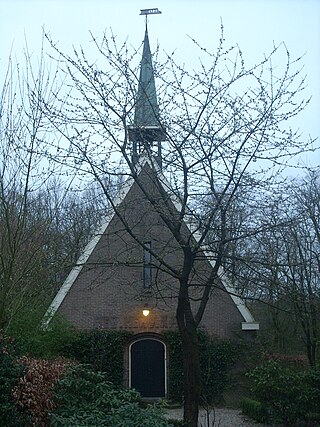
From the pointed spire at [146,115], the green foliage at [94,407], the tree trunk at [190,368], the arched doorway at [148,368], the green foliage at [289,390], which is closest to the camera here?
the green foliage at [94,407]

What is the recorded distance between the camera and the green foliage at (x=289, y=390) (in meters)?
11.7

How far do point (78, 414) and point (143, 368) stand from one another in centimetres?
1093

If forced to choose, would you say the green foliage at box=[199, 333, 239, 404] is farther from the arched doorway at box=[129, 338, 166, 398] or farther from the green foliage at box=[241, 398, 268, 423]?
the green foliage at box=[241, 398, 268, 423]

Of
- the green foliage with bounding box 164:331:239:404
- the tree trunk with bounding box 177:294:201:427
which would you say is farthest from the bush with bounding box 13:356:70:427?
the green foliage with bounding box 164:331:239:404

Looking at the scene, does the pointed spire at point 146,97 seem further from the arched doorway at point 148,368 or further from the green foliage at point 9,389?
the arched doorway at point 148,368

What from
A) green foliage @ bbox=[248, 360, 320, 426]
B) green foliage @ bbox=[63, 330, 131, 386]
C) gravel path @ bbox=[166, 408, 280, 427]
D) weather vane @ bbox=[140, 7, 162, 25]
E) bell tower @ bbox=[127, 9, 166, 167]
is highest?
weather vane @ bbox=[140, 7, 162, 25]

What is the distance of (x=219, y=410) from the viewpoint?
16.8 meters

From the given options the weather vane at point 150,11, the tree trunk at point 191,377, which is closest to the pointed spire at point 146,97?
the weather vane at point 150,11

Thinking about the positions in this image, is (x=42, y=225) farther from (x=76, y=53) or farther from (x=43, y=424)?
(x=43, y=424)

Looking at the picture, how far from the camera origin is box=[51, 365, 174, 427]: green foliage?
707cm

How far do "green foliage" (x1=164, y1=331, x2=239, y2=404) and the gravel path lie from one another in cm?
78

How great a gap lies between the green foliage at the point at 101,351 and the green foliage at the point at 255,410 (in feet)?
13.4

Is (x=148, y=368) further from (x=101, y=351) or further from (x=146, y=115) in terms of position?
(x=146, y=115)

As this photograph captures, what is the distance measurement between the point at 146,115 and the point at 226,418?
346 inches
